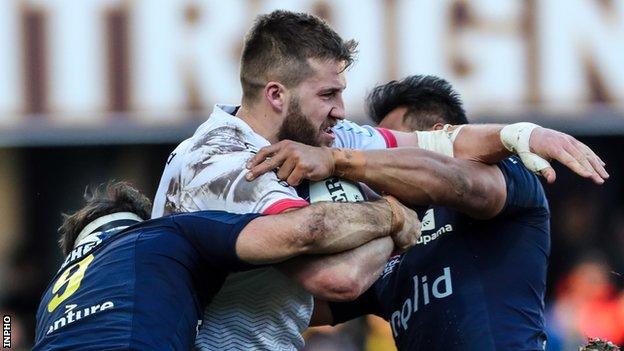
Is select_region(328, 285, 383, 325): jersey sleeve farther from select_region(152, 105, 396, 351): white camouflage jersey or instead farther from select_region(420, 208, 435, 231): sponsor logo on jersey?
select_region(152, 105, 396, 351): white camouflage jersey

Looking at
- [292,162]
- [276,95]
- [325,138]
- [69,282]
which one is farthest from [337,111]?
[69,282]

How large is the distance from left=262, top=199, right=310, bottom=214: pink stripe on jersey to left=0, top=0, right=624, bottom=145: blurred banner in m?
5.31

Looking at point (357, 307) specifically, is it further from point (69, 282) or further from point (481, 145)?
point (69, 282)

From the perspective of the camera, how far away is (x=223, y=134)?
482 centimetres

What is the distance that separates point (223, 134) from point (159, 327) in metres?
0.86

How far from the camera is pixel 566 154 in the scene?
469 centimetres

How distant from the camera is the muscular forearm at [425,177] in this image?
4.82 meters

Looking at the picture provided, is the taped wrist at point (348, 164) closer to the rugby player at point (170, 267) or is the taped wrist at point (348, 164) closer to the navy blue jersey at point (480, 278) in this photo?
the rugby player at point (170, 267)

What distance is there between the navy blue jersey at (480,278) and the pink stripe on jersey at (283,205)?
0.99m

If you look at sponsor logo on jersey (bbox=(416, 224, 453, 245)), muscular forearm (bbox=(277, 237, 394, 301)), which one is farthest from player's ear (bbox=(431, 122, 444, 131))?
muscular forearm (bbox=(277, 237, 394, 301))

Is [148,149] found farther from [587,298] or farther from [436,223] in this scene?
[436,223]

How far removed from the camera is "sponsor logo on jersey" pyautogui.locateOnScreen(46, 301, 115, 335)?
168 inches

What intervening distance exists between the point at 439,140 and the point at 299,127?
66 cm

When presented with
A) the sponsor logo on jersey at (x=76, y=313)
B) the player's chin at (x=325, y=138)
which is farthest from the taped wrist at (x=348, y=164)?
the sponsor logo on jersey at (x=76, y=313)
